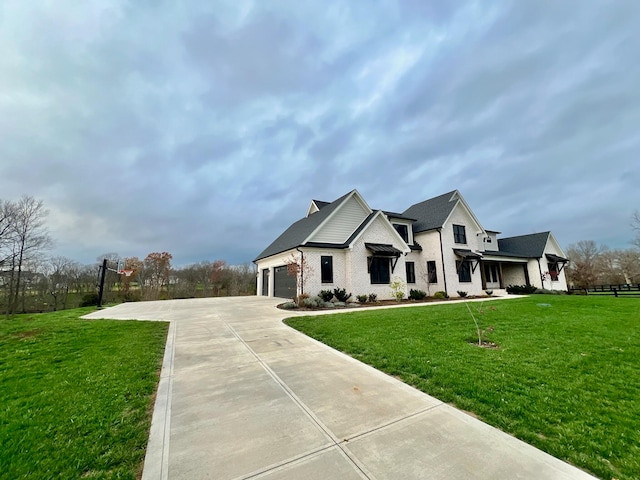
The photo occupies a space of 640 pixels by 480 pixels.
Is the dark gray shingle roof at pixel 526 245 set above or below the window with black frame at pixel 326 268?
above

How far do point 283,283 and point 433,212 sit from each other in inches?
579

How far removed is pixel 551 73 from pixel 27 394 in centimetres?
2314

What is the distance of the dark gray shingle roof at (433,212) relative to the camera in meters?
21.5

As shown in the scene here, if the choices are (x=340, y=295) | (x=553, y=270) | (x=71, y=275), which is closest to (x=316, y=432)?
(x=340, y=295)

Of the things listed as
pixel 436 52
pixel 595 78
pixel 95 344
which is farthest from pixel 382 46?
pixel 95 344

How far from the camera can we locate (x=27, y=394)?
A: 3.92m

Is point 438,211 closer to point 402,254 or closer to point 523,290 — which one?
point 402,254

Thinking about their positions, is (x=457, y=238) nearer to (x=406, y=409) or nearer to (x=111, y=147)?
(x=406, y=409)

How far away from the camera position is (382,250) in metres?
17.5

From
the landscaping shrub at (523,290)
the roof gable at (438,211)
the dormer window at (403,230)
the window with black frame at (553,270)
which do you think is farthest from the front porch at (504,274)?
the dormer window at (403,230)

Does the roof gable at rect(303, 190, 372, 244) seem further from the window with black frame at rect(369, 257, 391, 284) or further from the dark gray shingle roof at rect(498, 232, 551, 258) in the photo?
the dark gray shingle roof at rect(498, 232, 551, 258)

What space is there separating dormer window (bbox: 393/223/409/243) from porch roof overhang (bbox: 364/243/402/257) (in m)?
4.15

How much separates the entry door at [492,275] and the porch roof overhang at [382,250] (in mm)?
14286

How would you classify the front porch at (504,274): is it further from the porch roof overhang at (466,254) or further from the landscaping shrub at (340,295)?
the landscaping shrub at (340,295)
